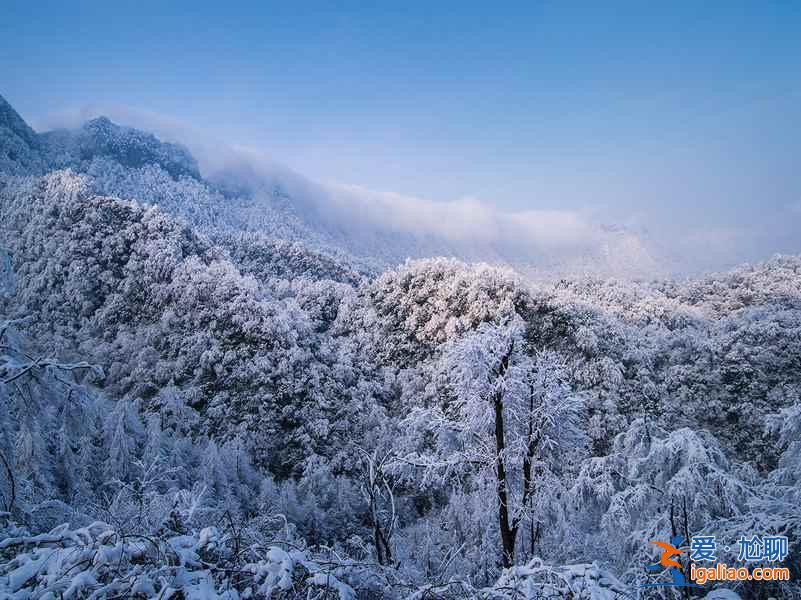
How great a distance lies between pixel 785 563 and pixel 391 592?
19.3 ft

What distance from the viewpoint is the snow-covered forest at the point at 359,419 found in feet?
10.5

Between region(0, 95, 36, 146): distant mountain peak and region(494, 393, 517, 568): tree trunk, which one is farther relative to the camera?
region(0, 95, 36, 146): distant mountain peak

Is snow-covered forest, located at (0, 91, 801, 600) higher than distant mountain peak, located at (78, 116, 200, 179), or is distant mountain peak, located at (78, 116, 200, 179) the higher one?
distant mountain peak, located at (78, 116, 200, 179)

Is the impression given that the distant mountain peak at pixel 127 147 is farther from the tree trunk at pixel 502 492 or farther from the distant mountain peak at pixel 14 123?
the tree trunk at pixel 502 492

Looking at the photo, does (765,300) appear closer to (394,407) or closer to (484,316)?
(484,316)

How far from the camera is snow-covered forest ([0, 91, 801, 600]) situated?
3186mm

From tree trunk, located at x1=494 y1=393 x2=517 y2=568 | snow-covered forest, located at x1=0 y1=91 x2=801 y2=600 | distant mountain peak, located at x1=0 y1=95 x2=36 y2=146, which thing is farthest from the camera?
distant mountain peak, located at x1=0 y1=95 x2=36 y2=146

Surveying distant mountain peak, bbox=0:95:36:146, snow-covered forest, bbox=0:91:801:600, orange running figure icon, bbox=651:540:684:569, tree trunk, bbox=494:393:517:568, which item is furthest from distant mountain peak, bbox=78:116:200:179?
orange running figure icon, bbox=651:540:684:569

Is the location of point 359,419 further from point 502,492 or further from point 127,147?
point 127,147

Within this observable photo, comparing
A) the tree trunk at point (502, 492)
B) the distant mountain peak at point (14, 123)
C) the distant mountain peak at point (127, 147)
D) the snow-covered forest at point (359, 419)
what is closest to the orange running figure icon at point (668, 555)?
the snow-covered forest at point (359, 419)

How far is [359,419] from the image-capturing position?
121ft

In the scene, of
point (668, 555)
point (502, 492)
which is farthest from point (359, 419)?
point (668, 555)

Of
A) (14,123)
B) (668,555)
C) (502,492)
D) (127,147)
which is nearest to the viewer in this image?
(668,555)

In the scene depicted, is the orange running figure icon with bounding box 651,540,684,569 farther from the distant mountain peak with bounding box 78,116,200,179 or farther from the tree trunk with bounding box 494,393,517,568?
the distant mountain peak with bounding box 78,116,200,179
